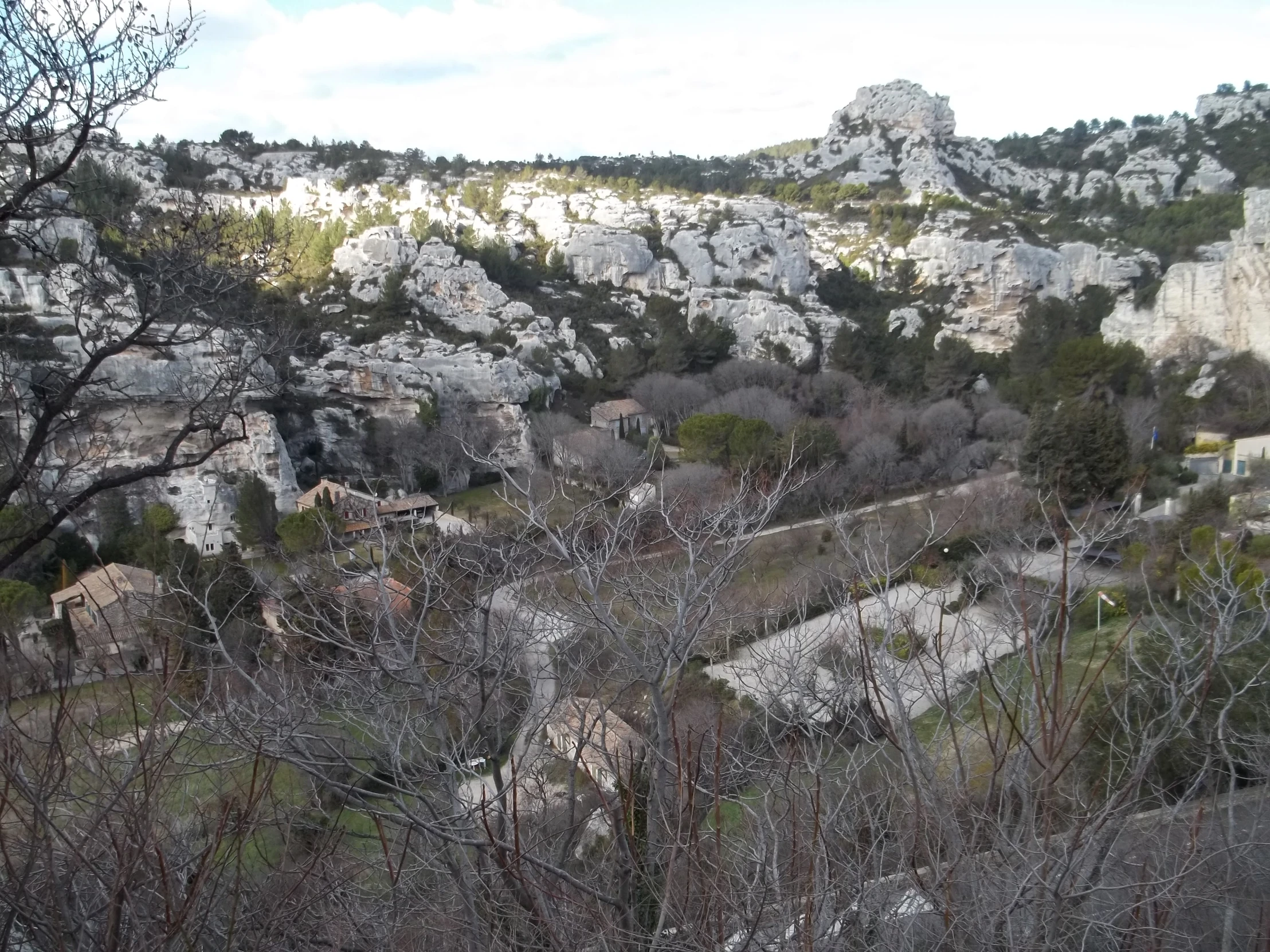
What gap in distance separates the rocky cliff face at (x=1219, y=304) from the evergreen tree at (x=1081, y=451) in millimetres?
9946

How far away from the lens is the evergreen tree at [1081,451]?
14352 millimetres

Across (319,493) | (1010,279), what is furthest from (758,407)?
(1010,279)

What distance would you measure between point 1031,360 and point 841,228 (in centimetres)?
1633

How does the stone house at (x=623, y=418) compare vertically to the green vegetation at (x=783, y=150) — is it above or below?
below

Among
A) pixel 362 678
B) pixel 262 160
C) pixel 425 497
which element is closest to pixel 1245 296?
pixel 425 497

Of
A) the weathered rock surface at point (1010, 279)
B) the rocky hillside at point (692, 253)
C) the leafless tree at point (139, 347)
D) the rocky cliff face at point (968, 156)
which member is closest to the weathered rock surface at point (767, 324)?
the rocky hillside at point (692, 253)

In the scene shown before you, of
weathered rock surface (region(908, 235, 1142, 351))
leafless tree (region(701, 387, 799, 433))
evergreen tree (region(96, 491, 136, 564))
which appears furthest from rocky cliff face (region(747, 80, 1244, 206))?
evergreen tree (region(96, 491, 136, 564))

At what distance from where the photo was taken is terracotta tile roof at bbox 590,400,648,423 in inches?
874

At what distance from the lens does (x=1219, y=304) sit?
22812mm

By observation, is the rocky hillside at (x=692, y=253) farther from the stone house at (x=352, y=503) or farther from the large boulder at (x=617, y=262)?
the stone house at (x=352, y=503)

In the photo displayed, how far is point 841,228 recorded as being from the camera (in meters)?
37.5

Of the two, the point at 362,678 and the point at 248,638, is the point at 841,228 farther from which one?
the point at 362,678

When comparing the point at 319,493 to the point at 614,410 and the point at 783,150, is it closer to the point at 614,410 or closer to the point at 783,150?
the point at 614,410

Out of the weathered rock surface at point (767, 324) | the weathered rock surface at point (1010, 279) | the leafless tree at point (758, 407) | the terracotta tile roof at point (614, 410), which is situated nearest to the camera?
the leafless tree at point (758, 407)
